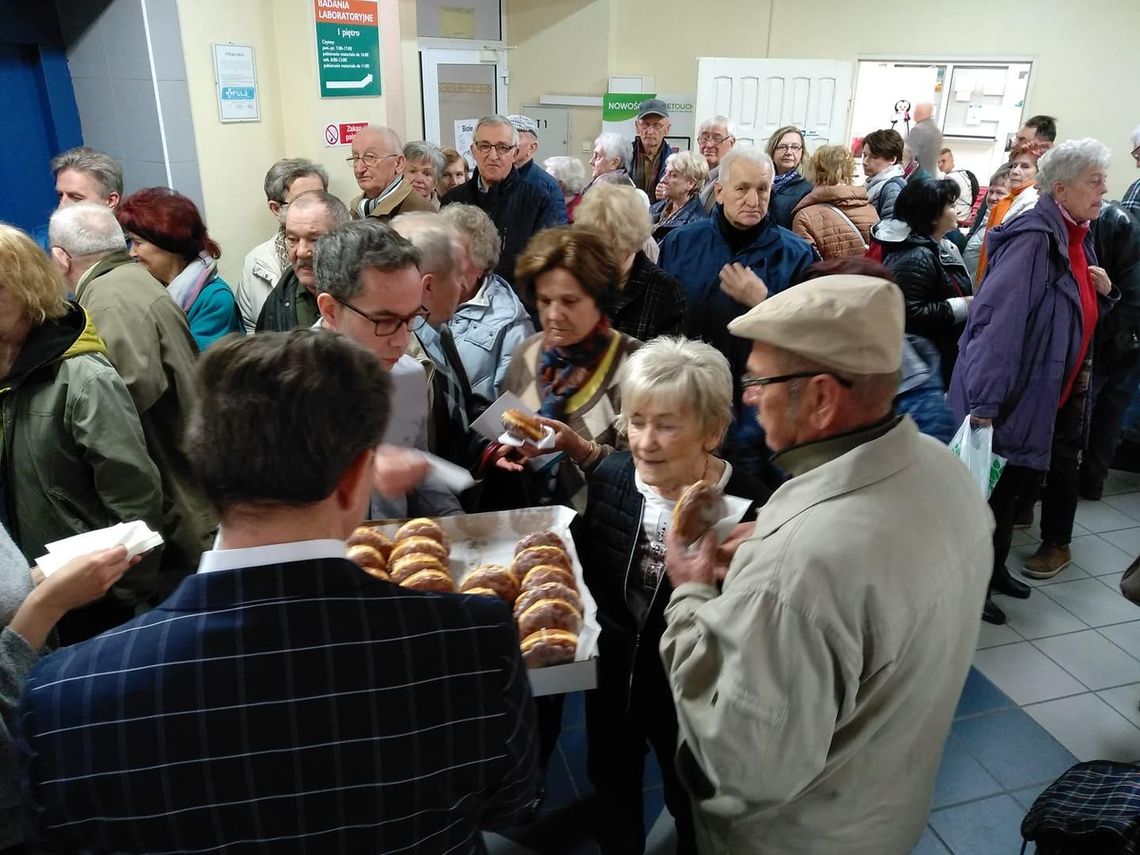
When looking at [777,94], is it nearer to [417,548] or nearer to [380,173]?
[380,173]

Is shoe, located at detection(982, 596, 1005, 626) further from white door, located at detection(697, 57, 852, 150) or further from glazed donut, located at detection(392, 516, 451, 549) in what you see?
white door, located at detection(697, 57, 852, 150)

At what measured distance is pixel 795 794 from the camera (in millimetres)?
1385

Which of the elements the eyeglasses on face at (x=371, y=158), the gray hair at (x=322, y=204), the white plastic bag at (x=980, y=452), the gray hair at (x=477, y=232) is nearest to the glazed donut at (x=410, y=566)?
the gray hair at (x=477, y=232)

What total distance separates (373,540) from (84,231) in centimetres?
173

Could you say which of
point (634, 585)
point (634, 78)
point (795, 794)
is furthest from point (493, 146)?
point (634, 78)

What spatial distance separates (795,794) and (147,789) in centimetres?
102

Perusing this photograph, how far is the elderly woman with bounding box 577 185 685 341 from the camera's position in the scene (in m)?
3.14

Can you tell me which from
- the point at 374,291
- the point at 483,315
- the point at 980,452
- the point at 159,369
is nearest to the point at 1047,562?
the point at 980,452

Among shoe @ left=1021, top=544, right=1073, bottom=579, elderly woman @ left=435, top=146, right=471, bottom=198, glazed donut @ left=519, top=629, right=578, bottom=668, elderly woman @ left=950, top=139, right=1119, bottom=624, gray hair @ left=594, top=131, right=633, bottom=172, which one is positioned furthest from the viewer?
gray hair @ left=594, top=131, right=633, bottom=172

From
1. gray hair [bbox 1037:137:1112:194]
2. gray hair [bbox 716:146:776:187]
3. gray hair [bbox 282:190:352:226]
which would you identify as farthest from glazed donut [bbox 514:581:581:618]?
gray hair [bbox 1037:137:1112:194]

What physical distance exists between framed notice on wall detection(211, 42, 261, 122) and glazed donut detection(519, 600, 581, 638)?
4.16 meters

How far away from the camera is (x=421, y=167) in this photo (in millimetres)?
5250

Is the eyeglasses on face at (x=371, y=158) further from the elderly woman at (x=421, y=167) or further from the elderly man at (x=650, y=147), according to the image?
the elderly man at (x=650, y=147)

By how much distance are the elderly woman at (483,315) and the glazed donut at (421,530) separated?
0.80 m
